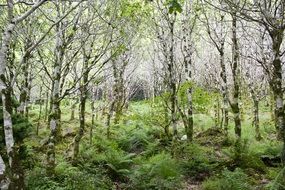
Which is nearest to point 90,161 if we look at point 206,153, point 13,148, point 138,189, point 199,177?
point 138,189

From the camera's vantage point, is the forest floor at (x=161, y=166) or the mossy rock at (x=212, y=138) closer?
the forest floor at (x=161, y=166)

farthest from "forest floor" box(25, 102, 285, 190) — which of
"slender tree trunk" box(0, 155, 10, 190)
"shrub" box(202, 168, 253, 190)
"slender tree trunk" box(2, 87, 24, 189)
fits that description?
"slender tree trunk" box(2, 87, 24, 189)

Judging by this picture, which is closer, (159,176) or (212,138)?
(159,176)

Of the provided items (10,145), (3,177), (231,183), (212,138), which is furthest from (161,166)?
(212,138)

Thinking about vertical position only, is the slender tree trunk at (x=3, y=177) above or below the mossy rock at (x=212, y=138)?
above

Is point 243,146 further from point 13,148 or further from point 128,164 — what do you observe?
point 13,148

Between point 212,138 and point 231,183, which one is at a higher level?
point 212,138

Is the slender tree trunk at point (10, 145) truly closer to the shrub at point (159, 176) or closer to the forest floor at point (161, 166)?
the forest floor at point (161, 166)

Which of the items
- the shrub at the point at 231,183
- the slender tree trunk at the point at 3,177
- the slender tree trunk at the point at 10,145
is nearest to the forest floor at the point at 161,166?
the shrub at the point at 231,183

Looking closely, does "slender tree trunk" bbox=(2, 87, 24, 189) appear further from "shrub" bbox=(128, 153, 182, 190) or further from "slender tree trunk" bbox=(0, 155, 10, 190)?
"shrub" bbox=(128, 153, 182, 190)

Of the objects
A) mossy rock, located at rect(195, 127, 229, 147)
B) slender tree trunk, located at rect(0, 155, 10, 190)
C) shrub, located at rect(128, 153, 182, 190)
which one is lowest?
shrub, located at rect(128, 153, 182, 190)

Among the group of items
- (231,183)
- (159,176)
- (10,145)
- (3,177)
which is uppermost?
(10,145)

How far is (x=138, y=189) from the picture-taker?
9680 mm

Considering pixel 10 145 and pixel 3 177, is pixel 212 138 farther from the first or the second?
pixel 3 177
